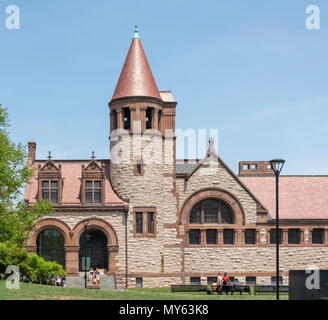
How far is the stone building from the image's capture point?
44312 mm

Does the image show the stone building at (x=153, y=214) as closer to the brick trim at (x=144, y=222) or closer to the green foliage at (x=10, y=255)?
the brick trim at (x=144, y=222)

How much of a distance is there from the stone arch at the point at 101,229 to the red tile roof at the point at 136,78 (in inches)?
389

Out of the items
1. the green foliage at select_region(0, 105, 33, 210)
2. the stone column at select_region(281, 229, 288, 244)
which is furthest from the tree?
the stone column at select_region(281, 229, 288, 244)

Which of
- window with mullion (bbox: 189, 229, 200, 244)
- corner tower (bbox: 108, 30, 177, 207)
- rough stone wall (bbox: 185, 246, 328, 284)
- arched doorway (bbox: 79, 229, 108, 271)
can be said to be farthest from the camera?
window with mullion (bbox: 189, 229, 200, 244)

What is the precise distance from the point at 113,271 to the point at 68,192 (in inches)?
280

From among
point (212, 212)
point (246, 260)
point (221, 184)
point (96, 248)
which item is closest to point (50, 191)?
point (96, 248)

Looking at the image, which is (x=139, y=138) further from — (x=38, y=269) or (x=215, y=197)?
(x=38, y=269)

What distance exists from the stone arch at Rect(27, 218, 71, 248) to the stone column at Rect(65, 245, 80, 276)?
52 cm

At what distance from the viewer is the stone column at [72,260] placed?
43.8 metres

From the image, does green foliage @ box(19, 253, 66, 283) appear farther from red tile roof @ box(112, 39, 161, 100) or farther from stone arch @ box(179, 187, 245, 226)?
red tile roof @ box(112, 39, 161, 100)

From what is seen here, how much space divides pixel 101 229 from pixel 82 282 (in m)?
4.14

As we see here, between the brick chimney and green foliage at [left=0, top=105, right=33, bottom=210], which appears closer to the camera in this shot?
green foliage at [left=0, top=105, right=33, bottom=210]
